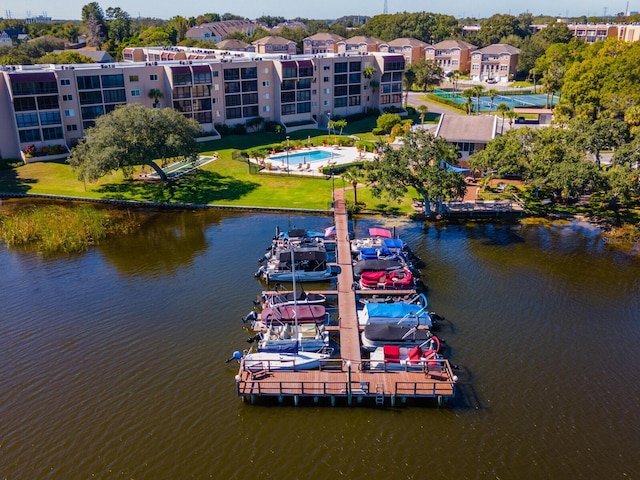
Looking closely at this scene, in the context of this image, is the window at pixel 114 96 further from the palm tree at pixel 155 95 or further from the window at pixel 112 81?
the palm tree at pixel 155 95

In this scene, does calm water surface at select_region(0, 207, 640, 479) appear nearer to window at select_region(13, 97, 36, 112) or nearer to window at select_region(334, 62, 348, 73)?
window at select_region(13, 97, 36, 112)

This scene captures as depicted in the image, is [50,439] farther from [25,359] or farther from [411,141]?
[411,141]

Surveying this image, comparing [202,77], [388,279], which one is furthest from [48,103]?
[388,279]

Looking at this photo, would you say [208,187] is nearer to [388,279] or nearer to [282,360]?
[388,279]

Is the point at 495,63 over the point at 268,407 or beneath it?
over

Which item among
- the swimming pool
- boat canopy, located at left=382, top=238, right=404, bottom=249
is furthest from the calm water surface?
the swimming pool

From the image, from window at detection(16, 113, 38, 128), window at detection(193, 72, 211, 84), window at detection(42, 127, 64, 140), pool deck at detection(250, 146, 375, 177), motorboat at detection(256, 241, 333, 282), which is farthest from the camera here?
window at detection(193, 72, 211, 84)

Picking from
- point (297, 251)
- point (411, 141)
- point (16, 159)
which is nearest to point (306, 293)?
point (297, 251)
